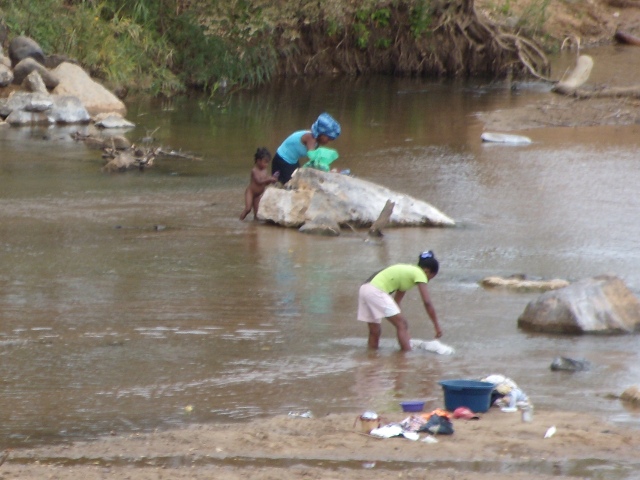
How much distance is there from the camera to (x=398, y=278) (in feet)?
26.2

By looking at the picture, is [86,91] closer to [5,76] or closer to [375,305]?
[5,76]

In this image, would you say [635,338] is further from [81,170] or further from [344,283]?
[81,170]

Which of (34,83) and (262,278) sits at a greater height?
(34,83)

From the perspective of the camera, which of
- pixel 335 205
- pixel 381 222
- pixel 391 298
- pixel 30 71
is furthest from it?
pixel 30 71

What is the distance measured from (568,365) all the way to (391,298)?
135 centimetres

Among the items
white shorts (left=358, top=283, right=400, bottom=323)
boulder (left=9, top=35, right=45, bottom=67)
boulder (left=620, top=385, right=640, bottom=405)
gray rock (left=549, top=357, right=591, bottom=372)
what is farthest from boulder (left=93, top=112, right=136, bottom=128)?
boulder (left=620, top=385, right=640, bottom=405)

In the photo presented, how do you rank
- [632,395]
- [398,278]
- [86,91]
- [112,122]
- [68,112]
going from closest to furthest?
1. [632,395]
2. [398,278]
3. [112,122]
4. [68,112]
5. [86,91]

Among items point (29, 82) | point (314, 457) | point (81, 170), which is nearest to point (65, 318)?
point (314, 457)

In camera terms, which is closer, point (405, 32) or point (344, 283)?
point (344, 283)

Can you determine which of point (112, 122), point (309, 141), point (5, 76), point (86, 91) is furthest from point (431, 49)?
point (309, 141)

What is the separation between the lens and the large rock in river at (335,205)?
1195cm

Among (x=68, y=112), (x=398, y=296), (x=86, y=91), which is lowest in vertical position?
(x=398, y=296)

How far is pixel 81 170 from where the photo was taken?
607 inches

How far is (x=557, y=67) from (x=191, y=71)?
30.4 ft
